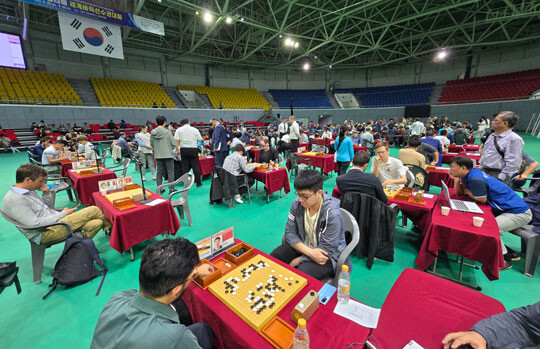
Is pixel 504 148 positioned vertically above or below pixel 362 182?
above

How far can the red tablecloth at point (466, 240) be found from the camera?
207cm

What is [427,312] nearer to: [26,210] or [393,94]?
[26,210]

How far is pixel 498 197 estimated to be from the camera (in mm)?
2658

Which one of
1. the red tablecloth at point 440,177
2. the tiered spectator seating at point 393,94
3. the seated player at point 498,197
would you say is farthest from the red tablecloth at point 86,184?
the tiered spectator seating at point 393,94

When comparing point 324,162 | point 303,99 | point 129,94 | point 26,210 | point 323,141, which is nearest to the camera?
point 26,210

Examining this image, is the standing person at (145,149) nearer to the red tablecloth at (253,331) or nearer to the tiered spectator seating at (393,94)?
the red tablecloth at (253,331)

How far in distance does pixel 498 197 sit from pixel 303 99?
2422cm

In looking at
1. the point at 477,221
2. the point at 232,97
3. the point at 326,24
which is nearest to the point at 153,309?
the point at 477,221

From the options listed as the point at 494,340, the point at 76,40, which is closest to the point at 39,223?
the point at 494,340

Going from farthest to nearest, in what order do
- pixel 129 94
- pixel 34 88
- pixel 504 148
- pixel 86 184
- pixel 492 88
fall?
pixel 492 88 → pixel 129 94 → pixel 34 88 → pixel 86 184 → pixel 504 148

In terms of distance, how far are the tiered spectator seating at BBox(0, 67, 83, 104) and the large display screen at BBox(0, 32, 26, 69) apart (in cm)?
38

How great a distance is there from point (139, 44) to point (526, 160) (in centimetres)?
2142

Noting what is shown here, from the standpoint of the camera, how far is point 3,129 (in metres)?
11.6

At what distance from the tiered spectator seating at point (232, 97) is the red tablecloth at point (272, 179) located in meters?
16.1
